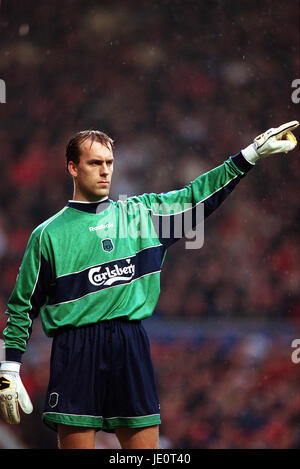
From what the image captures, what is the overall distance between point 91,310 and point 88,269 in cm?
12

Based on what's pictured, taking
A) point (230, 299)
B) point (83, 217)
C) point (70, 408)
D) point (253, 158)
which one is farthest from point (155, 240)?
point (230, 299)

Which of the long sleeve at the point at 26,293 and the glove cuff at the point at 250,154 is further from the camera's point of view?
the glove cuff at the point at 250,154

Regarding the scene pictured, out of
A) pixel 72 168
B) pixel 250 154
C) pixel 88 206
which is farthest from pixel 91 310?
pixel 250 154

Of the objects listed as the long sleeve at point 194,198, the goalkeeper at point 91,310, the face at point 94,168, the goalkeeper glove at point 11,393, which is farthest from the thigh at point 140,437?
the face at point 94,168

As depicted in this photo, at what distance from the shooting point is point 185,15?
5.07 m

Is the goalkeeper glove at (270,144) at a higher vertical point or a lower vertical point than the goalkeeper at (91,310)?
higher

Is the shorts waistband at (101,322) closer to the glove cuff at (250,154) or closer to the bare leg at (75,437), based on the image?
the bare leg at (75,437)

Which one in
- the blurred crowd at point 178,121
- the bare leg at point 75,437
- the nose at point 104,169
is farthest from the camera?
the blurred crowd at point 178,121

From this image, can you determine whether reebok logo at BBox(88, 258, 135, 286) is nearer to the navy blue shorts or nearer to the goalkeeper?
the goalkeeper

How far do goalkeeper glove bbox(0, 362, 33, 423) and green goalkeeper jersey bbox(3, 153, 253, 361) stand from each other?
0.12 ft

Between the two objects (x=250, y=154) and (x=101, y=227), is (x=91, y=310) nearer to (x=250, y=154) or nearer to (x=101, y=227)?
(x=101, y=227)

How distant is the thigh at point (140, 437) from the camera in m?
2.16

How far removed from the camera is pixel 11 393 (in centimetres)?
221
